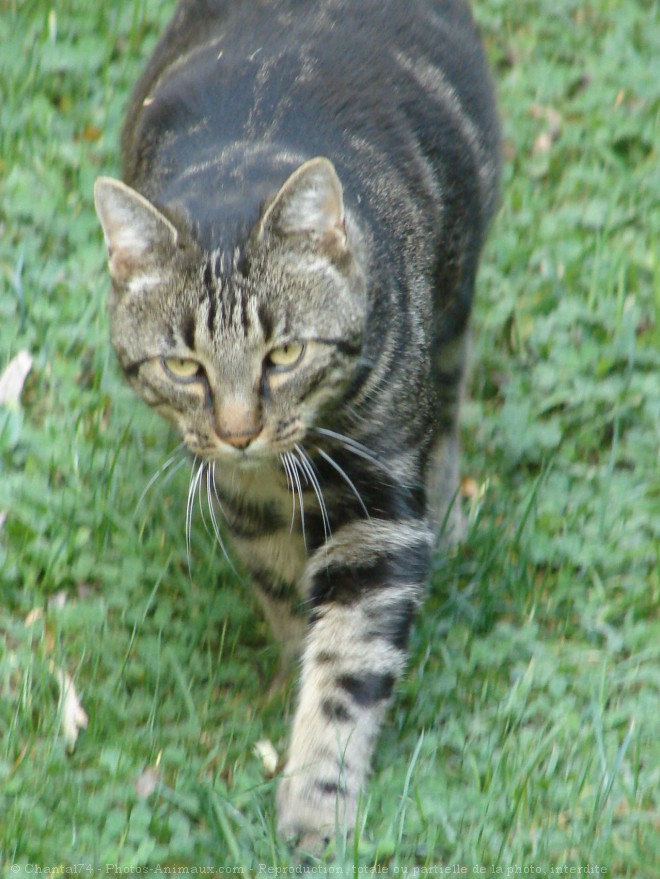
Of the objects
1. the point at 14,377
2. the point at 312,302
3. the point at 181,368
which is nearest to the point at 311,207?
the point at 312,302

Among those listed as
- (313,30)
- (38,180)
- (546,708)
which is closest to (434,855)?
(546,708)

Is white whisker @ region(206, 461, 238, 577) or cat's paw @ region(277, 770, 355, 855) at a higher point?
white whisker @ region(206, 461, 238, 577)

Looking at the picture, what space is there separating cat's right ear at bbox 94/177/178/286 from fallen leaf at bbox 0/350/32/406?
1.22 meters

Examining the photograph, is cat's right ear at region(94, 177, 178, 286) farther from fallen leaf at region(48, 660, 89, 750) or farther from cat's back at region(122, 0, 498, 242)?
fallen leaf at region(48, 660, 89, 750)

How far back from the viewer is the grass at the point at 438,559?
300cm

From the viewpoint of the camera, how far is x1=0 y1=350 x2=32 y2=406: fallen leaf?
416cm

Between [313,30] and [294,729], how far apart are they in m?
1.88

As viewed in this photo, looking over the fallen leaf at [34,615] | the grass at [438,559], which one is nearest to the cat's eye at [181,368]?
the grass at [438,559]

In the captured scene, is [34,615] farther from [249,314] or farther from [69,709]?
[249,314]

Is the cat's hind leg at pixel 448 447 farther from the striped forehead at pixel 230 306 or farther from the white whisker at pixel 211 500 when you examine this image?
the striped forehead at pixel 230 306

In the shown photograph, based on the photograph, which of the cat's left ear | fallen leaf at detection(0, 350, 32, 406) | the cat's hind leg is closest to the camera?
the cat's left ear

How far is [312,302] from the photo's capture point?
9.64 ft

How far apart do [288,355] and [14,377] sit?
1.59 metres

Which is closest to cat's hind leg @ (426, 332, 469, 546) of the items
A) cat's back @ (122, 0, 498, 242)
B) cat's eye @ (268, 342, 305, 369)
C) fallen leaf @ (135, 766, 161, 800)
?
cat's back @ (122, 0, 498, 242)
